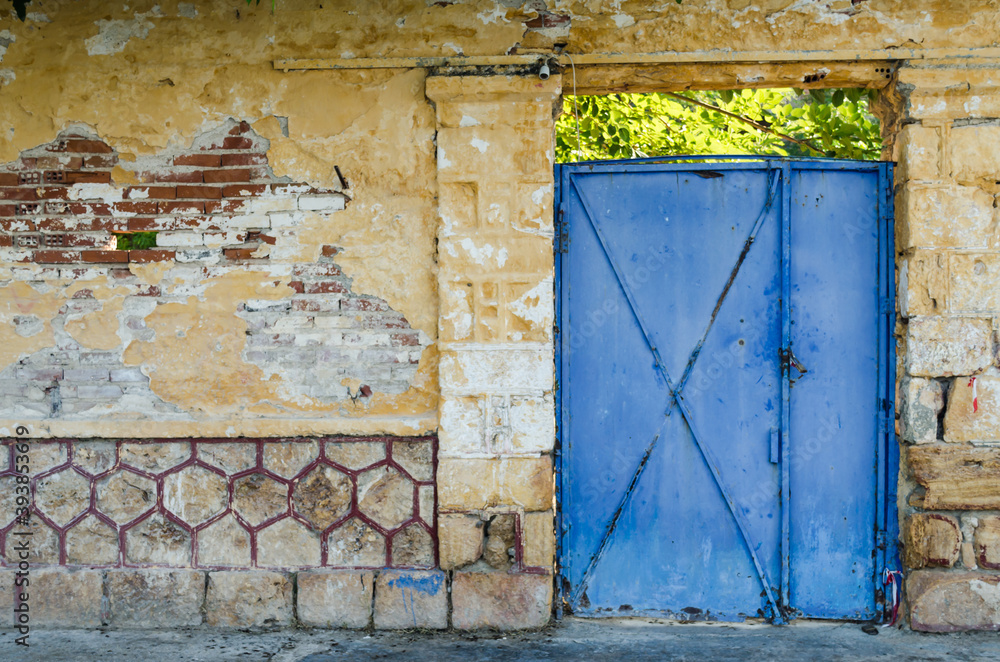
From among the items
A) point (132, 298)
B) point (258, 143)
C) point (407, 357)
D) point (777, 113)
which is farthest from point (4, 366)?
point (777, 113)

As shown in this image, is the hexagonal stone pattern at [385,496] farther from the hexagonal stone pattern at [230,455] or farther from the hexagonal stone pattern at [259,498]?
the hexagonal stone pattern at [230,455]

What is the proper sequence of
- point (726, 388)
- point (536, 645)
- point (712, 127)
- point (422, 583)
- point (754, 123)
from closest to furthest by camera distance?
point (536, 645) → point (422, 583) → point (726, 388) → point (754, 123) → point (712, 127)

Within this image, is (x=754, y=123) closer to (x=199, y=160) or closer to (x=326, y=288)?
(x=326, y=288)

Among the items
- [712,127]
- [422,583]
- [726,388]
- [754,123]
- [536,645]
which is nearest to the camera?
[536,645]

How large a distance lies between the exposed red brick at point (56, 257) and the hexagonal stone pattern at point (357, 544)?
1.68m

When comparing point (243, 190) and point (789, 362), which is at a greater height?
point (243, 190)

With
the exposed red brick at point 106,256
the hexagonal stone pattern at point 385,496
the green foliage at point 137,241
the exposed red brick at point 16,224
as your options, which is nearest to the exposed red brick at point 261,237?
the green foliage at point 137,241

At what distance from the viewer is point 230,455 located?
3131 millimetres

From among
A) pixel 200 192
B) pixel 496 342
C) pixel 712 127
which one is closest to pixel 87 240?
pixel 200 192

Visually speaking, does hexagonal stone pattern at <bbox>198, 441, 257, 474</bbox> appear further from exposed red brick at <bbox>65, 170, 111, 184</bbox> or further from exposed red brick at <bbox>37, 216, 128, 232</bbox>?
exposed red brick at <bbox>65, 170, 111, 184</bbox>

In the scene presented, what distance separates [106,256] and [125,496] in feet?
3.52

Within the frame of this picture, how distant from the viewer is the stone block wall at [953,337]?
9.75 ft

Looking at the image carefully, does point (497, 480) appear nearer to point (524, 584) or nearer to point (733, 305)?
point (524, 584)

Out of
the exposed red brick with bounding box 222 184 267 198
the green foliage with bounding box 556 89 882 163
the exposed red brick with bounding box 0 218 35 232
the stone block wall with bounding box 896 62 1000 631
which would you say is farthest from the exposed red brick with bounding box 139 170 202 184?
the stone block wall with bounding box 896 62 1000 631
